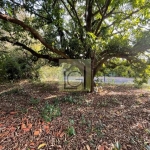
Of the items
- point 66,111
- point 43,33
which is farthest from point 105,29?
point 66,111

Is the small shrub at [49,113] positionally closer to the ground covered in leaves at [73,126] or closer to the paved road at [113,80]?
the ground covered in leaves at [73,126]

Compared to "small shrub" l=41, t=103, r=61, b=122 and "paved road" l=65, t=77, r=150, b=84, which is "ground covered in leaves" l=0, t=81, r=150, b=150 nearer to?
"small shrub" l=41, t=103, r=61, b=122

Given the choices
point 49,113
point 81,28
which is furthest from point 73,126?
point 81,28

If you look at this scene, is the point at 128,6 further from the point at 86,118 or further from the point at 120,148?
the point at 120,148

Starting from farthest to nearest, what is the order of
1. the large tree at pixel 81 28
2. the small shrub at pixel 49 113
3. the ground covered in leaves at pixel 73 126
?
1. the large tree at pixel 81 28
2. the small shrub at pixel 49 113
3. the ground covered in leaves at pixel 73 126

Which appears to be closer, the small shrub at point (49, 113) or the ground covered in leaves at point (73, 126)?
the ground covered in leaves at point (73, 126)

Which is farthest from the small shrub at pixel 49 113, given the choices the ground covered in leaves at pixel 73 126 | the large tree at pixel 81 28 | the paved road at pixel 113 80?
the paved road at pixel 113 80

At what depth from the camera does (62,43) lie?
13.8ft

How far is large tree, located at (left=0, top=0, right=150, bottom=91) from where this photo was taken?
3.80 meters

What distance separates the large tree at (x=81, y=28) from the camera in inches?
150

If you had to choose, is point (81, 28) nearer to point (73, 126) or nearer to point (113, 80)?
point (73, 126)

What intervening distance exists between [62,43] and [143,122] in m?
2.81

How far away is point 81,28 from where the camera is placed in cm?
401

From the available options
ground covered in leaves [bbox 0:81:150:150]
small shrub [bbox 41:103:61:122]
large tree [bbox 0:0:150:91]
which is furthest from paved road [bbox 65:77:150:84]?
small shrub [bbox 41:103:61:122]
